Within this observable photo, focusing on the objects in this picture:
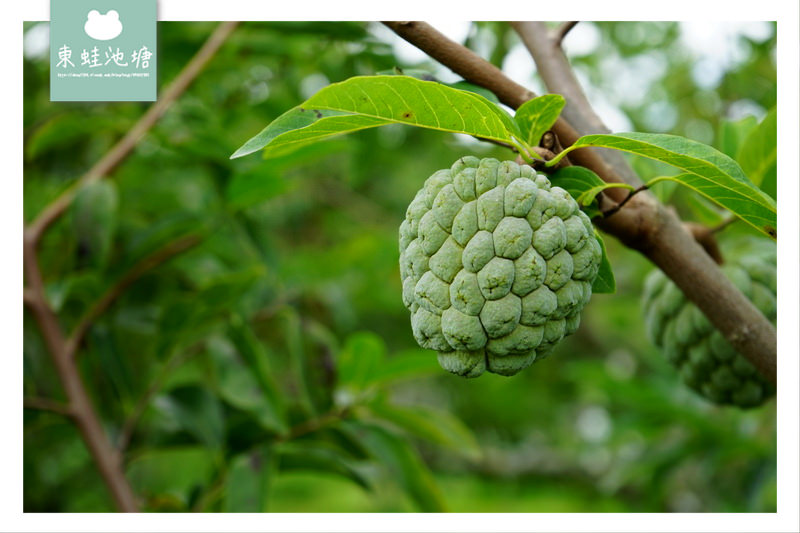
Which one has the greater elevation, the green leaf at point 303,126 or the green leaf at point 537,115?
the green leaf at point 537,115

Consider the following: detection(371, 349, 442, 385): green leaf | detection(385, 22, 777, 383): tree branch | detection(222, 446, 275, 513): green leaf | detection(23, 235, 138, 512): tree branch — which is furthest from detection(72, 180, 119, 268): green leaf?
detection(385, 22, 777, 383): tree branch

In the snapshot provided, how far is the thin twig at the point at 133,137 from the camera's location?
1888 millimetres

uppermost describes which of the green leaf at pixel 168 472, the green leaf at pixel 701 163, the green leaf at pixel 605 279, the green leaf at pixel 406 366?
the green leaf at pixel 701 163

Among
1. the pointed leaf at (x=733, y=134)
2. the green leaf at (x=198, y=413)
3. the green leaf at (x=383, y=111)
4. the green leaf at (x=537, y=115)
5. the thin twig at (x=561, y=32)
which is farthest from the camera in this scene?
the green leaf at (x=198, y=413)

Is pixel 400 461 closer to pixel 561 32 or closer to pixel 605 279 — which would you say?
pixel 605 279

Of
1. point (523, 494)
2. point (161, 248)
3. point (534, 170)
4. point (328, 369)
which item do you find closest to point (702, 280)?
point (534, 170)

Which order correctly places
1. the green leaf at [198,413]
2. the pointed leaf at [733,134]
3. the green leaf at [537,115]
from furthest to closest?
the green leaf at [198,413]
the pointed leaf at [733,134]
the green leaf at [537,115]

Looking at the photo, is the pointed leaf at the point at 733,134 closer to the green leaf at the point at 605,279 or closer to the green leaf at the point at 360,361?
the green leaf at the point at 605,279

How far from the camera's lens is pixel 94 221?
1778mm

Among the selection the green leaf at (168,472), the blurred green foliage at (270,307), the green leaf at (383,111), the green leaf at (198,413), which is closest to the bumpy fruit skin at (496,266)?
the green leaf at (383,111)

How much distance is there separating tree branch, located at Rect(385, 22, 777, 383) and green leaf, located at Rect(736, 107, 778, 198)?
12.7 inches

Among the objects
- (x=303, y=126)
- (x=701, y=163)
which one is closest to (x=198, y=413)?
(x=303, y=126)

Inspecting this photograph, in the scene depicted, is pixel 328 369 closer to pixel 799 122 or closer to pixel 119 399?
pixel 119 399

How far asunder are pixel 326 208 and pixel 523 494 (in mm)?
1862
